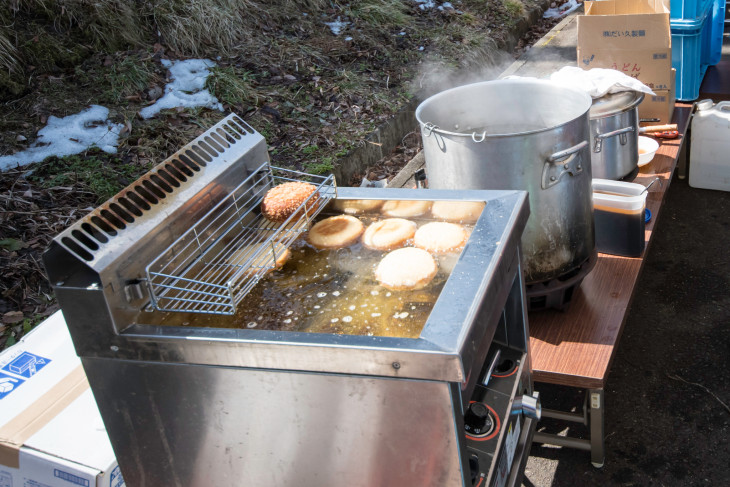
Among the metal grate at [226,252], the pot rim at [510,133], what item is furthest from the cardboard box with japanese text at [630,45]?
the metal grate at [226,252]

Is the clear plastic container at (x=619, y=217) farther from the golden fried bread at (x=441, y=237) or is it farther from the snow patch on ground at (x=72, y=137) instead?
the snow patch on ground at (x=72, y=137)

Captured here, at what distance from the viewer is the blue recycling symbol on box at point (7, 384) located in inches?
82.4

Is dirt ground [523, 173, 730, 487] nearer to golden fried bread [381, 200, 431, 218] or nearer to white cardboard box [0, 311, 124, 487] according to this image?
golden fried bread [381, 200, 431, 218]

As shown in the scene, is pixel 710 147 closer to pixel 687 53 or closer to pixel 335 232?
pixel 687 53

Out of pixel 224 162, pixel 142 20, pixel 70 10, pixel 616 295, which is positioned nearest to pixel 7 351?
pixel 224 162

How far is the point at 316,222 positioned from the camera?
198 cm

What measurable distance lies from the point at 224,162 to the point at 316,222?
358mm

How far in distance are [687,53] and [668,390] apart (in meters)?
2.69

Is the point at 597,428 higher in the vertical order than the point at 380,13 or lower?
lower

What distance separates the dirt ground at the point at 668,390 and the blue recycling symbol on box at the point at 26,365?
214 cm

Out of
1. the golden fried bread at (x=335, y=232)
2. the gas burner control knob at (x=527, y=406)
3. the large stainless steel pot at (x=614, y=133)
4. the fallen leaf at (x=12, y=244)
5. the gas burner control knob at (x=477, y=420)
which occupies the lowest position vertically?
the gas burner control knob at (x=527, y=406)

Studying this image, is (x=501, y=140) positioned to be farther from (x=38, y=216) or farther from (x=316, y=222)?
(x=38, y=216)

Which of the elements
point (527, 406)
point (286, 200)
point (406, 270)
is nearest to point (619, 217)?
point (527, 406)

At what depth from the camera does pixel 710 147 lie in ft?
15.2
